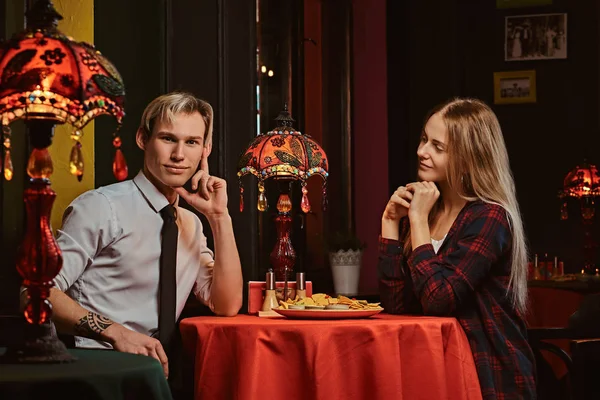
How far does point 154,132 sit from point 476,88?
511 cm

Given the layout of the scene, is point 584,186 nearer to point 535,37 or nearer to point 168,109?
point 535,37

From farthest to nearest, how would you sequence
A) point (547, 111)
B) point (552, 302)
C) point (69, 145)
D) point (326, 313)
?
point (547, 111), point (552, 302), point (69, 145), point (326, 313)

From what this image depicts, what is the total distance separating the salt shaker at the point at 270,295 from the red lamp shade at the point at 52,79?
Answer: 121 cm

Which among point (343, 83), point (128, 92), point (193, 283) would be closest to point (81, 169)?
point (193, 283)

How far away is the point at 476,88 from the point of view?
24.9ft

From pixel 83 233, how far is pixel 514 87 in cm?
554

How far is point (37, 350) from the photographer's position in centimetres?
179

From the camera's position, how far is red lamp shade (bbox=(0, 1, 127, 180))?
1.81 metres

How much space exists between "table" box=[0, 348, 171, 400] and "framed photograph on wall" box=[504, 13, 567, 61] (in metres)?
6.33

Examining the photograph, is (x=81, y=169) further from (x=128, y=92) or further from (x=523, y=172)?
(x=523, y=172)

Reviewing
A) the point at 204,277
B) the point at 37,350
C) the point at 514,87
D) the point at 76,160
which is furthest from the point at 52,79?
the point at 514,87

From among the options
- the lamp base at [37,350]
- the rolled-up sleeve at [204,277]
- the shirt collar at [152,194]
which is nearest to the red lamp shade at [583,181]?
the rolled-up sleeve at [204,277]

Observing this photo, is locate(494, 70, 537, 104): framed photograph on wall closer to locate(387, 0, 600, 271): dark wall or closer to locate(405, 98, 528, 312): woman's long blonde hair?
locate(387, 0, 600, 271): dark wall

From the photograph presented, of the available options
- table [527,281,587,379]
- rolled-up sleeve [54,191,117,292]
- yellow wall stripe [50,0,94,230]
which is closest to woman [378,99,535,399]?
rolled-up sleeve [54,191,117,292]
